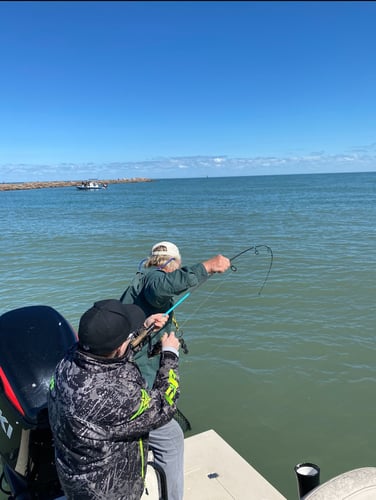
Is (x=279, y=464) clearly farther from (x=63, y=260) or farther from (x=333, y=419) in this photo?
(x=63, y=260)

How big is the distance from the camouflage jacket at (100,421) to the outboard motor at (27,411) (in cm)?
66

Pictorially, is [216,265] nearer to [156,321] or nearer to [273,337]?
[156,321]

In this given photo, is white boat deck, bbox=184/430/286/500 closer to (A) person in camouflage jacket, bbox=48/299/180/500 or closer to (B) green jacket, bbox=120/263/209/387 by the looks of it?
(B) green jacket, bbox=120/263/209/387

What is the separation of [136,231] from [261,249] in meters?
10.0

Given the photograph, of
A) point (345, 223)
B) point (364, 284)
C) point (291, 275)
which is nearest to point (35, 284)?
point (291, 275)

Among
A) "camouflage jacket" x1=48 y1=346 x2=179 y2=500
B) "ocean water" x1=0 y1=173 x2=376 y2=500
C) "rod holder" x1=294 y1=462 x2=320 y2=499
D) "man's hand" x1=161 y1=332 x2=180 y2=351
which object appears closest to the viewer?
"camouflage jacket" x1=48 y1=346 x2=179 y2=500

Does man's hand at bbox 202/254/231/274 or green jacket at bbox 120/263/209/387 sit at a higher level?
man's hand at bbox 202/254/231/274

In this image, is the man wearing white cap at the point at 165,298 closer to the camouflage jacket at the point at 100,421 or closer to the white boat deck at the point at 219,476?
the white boat deck at the point at 219,476

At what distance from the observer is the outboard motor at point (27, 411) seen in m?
2.67

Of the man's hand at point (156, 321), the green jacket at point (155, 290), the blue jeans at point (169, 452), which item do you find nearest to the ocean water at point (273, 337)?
the blue jeans at point (169, 452)

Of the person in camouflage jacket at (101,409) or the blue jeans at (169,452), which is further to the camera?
the blue jeans at (169,452)

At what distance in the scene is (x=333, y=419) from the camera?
5320 mm

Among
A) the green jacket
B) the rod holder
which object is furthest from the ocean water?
the green jacket

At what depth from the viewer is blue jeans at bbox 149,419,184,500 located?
9.21ft
